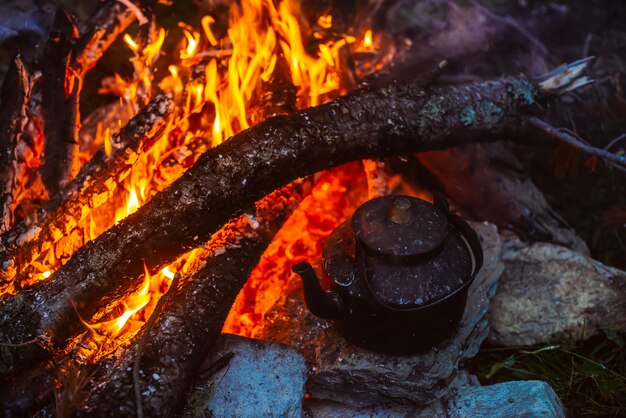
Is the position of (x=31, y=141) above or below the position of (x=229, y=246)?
above

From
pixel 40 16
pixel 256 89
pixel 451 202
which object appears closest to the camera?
pixel 256 89

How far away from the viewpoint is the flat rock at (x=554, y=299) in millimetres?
3461

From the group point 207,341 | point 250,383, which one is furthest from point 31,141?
point 250,383

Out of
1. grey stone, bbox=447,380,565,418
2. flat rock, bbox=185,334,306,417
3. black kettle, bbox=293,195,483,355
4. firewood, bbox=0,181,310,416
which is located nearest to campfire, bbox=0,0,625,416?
firewood, bbox=0,181,310,416

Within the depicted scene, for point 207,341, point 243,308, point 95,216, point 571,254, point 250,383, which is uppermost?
point 95,216

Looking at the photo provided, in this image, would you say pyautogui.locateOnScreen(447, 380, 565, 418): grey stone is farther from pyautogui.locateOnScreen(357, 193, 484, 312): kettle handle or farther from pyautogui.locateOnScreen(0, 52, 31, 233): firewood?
pyautogui.locateOnScreen(0, 52, 31, 233): firewood

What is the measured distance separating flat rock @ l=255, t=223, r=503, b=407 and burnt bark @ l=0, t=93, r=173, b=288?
1381 mm

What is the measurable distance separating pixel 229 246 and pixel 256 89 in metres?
1.40

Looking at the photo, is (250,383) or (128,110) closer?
(250,383)

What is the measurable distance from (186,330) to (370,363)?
1002mm

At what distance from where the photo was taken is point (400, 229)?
8.57 feet

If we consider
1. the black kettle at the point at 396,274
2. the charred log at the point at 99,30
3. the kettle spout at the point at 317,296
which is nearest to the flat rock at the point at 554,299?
the black kettle at the point at 396,274

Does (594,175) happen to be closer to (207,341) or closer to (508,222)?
(508,222)

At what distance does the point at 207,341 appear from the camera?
2766 millimetres
